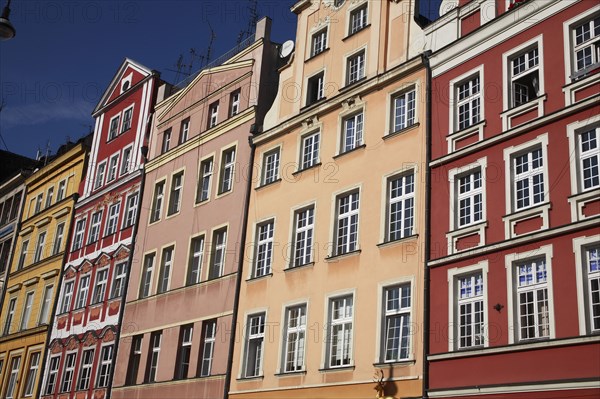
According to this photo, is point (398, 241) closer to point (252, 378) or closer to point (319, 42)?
point (252, 378)

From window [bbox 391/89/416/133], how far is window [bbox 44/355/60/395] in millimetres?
21341

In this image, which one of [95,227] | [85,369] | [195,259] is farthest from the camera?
[95,227]

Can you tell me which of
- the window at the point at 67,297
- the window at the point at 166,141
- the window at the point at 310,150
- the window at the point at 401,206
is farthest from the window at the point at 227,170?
the window at the point at 67,297

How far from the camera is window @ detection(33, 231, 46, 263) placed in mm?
44531

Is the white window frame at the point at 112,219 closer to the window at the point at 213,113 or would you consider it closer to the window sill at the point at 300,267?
the window at the point at 213,113

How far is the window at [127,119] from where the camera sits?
4044cm

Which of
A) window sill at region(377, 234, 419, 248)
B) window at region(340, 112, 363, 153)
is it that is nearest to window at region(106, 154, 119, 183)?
window at region(340, 112, 363, 153)

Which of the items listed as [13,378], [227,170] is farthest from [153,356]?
[13,378]

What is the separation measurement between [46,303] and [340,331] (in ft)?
74.2

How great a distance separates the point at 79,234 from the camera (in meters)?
41.2

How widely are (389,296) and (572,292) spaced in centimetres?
611

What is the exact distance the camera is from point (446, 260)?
21.1 meters

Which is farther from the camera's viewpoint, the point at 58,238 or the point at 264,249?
the point at 58,238

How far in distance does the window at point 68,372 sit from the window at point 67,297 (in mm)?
2807
